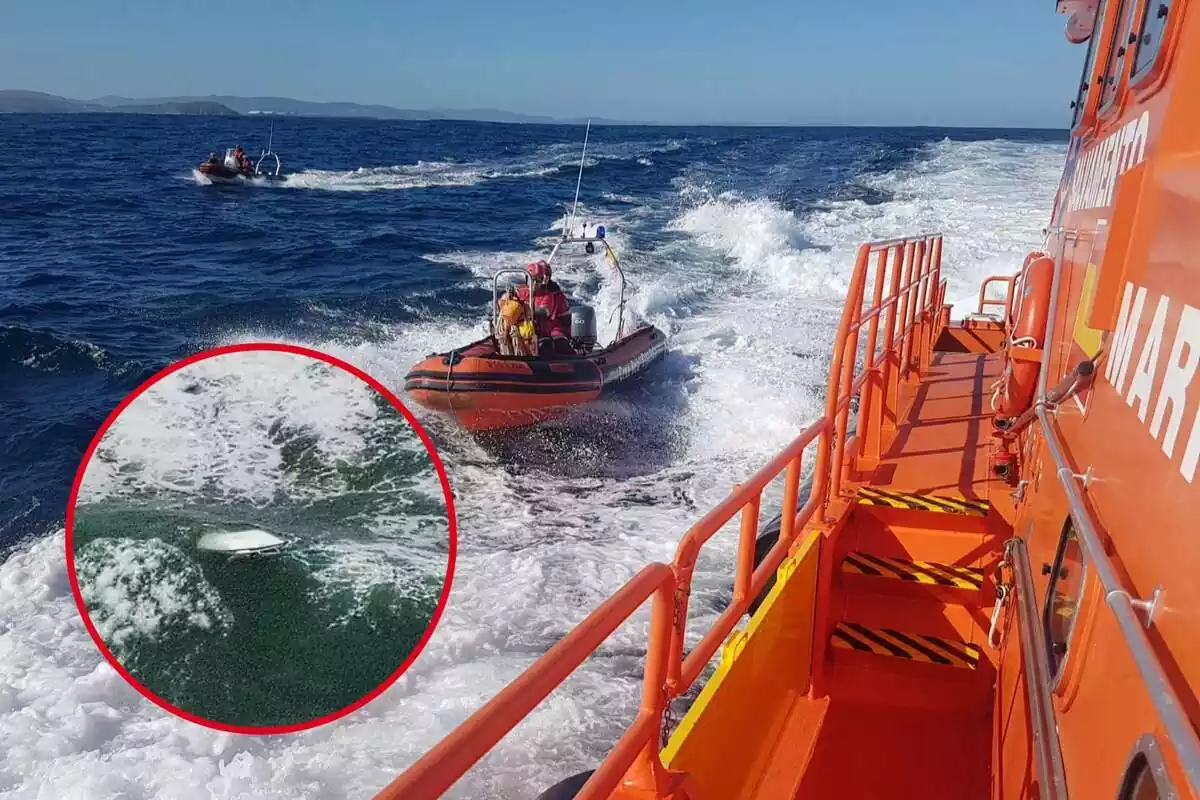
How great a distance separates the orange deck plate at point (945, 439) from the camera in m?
Result: 4.15

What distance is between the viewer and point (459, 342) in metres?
12.9

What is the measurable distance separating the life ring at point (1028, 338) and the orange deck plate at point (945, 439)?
822 millimetres

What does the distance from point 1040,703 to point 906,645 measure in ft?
6.28

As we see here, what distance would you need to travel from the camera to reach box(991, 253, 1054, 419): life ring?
3186mm

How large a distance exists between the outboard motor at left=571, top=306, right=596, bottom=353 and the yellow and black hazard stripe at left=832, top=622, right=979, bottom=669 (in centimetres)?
717

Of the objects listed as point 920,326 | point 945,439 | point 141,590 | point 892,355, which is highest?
point 141,590

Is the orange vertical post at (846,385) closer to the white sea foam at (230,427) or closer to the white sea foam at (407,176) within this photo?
the white sea foam at (230,427)

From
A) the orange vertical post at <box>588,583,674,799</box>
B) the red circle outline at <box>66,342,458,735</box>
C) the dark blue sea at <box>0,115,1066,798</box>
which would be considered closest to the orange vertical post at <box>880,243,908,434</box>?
the dark blue sea at <box>0,115,1066,798</box>

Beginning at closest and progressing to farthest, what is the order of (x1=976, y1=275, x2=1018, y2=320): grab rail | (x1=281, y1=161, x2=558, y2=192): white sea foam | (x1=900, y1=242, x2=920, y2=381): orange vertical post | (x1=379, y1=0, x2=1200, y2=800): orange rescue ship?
(x1=379, y1=0, x2=1200, y2=800): orange rescue ship < (x1=976, y1=275, x2=1018, y2=320): grab rail < (x1=900, y1=242, x2=920, y2=381): orange vertical post < (x1=281, y1=161, x2=558, y2=192): white sea foam

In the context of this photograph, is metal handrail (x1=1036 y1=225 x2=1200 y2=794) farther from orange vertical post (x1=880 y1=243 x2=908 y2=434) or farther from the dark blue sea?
the dark blue sea

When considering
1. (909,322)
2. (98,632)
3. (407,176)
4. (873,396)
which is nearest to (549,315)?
(909,322)

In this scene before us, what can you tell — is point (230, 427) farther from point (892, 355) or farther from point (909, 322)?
point (909, 322)

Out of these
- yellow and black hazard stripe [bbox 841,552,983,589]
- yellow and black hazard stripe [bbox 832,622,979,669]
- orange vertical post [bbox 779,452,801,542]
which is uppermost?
orange vertical post [bbox 779,452,801,542]

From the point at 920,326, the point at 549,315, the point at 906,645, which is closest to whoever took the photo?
the point at 906,645
